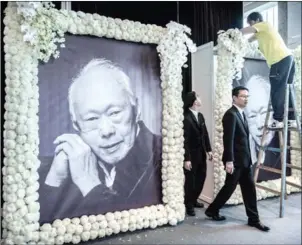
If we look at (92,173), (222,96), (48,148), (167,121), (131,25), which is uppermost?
(131,25)

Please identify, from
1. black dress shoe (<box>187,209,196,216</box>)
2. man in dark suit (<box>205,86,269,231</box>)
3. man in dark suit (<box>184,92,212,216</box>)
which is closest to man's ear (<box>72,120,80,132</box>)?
man in dark suit (<box>184,92,212,216</box>)

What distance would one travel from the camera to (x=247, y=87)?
187cm

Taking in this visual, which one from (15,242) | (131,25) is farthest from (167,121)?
(15,242)

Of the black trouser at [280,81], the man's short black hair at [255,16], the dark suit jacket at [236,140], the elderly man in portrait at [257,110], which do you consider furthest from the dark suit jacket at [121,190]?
the man's short black hair at [255,16]

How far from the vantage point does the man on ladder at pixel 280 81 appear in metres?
1.50

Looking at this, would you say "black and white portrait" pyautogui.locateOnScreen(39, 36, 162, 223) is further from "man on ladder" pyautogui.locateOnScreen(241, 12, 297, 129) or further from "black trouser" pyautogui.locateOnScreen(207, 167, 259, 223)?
"man on ladder" pyautogui.locateOnScreen(241, 12, 297, 129)

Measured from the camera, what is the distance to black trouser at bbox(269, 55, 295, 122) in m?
1.55

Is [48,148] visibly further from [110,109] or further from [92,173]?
[110,109]

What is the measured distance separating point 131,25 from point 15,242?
49.6 inches

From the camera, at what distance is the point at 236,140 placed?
1.78 metres

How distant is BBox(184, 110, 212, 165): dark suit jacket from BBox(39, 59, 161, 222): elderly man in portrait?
274mm

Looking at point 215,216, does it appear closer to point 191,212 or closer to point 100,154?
point 191,212

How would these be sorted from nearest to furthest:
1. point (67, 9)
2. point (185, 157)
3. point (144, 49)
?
point (67, 9) < point (144, 49) < point (185, 157)

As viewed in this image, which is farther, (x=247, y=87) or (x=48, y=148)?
(x=247, y=87)
